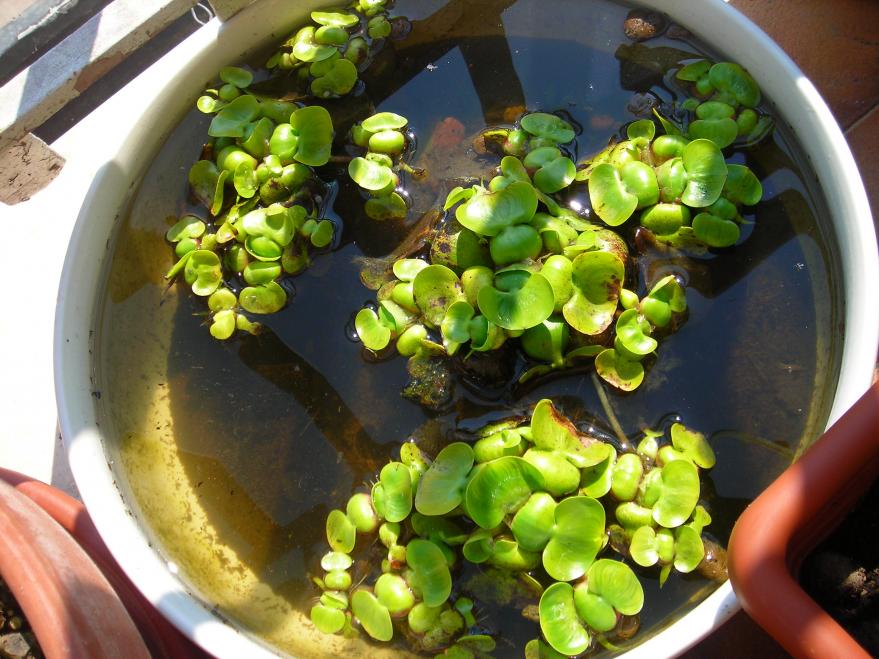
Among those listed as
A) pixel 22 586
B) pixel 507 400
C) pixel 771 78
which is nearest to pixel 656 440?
pixel 507 400

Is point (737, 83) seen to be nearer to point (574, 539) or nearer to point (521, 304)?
point (521, 304)

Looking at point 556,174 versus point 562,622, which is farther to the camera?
point 556,174

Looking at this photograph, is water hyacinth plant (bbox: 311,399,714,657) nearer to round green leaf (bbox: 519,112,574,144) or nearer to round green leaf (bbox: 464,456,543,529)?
round green leaf (bbox: 464,456,543,529)

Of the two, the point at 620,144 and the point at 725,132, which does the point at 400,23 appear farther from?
the point at 725,132

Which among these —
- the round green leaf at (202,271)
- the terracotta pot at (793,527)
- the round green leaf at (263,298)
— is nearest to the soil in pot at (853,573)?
the terracotta pot at (793,527)

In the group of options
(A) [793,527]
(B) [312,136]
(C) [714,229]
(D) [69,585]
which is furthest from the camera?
(B) [312,136]

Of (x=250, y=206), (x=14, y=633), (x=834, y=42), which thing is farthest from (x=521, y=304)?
(x=834, y=42)

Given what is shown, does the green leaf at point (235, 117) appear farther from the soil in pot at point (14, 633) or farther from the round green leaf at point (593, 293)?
the soil in pot at point (14, 633)
